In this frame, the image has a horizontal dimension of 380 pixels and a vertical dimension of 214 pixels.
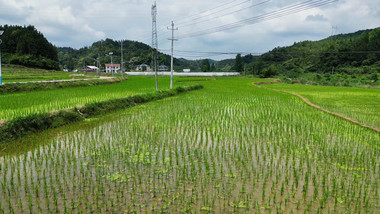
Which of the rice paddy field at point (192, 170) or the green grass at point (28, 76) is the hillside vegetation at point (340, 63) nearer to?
the green grass at point (28, 76)

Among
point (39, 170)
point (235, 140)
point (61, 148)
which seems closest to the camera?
point (39, 170)

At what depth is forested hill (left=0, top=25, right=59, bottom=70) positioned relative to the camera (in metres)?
47.5

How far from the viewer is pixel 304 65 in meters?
58.5

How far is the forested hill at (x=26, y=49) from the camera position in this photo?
1871 inches

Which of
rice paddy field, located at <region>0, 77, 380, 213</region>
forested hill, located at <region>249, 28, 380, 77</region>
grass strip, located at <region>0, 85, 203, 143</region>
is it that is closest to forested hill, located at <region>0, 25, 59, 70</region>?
forested hill, located at <region>249, 28, 380, 77</region>

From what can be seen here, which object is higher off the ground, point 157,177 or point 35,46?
point 35,46

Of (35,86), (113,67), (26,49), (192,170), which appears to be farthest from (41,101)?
(113,67)

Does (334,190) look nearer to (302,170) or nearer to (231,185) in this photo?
(302,170)

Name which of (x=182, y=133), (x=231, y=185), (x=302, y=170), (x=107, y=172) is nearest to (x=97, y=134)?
(x=182, y=133)

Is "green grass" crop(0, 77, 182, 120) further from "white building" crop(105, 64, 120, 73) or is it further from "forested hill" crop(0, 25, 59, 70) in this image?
"white building" crop(105, 64, 120, 73)

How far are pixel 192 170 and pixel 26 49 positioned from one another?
59991 mm

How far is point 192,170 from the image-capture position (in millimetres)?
4621

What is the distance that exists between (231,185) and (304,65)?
6041cm

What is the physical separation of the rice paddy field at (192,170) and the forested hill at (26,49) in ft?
156
